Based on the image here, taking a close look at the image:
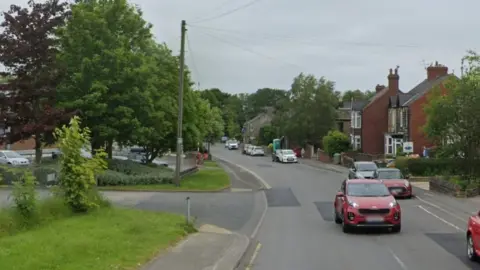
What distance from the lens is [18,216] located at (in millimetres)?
14906

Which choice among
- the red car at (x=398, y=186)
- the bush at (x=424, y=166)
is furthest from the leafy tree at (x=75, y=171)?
the bush at (x=424, y=166)

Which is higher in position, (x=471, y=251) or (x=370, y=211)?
(x=370, y=211)

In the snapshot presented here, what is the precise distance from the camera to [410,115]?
61438 mm

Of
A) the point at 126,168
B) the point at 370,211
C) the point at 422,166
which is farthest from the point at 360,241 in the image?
the point at 422,166

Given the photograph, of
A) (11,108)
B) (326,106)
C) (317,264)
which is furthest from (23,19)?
(326,106)

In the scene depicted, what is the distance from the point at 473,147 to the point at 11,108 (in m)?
24.9

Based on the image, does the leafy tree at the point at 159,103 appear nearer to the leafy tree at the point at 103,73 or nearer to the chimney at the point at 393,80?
the leafy tree at the point at 103,73

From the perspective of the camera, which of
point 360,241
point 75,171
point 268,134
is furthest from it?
point 268,134

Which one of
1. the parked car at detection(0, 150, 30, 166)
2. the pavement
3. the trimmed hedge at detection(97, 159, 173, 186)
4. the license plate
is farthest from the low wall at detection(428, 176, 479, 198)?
the parked car at detection(0, 150, 30, 166)

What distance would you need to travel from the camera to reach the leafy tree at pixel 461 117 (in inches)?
1261

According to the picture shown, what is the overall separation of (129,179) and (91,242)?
74.5ft

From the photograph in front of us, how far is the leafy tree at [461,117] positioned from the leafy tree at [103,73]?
50.3ft

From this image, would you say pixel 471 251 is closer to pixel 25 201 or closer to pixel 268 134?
pixel 25 201

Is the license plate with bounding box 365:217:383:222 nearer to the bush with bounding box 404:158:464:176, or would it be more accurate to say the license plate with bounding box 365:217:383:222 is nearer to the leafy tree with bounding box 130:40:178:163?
the leafy tree with bounding box 130:40:178:163
